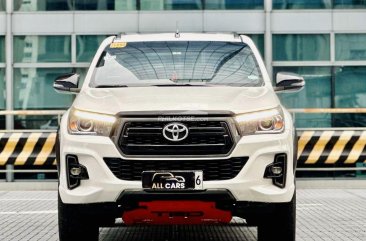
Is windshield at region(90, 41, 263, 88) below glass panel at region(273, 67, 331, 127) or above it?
above

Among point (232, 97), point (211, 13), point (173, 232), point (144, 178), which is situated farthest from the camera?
point (211, 13)

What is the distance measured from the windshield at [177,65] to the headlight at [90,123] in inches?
33.1

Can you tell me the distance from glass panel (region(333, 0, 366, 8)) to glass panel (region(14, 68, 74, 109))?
729 cm

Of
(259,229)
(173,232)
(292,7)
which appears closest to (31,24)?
(292,7)

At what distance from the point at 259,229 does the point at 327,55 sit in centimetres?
1425

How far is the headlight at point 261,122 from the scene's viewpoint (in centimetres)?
582

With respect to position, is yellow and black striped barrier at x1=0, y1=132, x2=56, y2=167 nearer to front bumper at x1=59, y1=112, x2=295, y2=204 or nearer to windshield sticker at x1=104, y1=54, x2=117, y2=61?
windshield sticker at x1=104, y1=54, x2=117, y2=61

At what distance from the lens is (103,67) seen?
7.17 meters

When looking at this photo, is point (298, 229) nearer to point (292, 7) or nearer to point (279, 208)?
point (279, 208)

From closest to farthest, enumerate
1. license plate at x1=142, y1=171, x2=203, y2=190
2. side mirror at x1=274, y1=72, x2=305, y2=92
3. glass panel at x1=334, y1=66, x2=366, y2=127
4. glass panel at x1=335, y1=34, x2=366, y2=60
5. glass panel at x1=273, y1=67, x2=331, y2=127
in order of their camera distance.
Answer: license plate at x1=142, y1=171, x2=203, y2=190
side mirror at x1=274, y1=72, x2=305, y2=92
glass panel at x1=273, y1=67, x2=331, y2=127
glass panel at x1=334, y1=66, x2=366, y2=127
glass panel at x1=335, y1=34, x2=366, y2=60

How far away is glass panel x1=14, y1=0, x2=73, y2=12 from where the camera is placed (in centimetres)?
2044

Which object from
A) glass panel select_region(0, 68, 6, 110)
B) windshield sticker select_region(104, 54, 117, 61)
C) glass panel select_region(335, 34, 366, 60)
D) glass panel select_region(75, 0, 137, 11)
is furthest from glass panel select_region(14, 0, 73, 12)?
windshield sticker select_region(104, 54, 117, 61)

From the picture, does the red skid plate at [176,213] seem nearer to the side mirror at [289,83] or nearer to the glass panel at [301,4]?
the side mirror at [289,83]

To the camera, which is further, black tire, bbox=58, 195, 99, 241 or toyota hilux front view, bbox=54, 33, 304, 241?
black tire, bbox=58, 195, 99, 241
